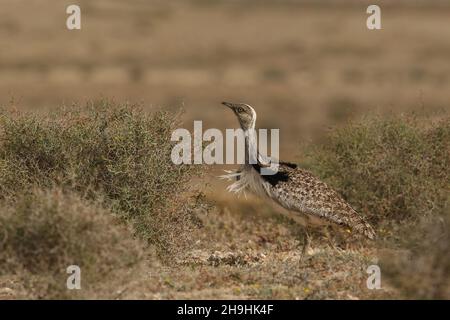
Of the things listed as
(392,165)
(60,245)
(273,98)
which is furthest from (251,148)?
A: (273,98)

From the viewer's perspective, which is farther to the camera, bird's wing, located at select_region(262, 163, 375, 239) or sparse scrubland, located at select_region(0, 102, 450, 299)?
bird's wing, located at select_region(262, 163, 375, 239)

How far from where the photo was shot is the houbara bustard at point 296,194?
10.1 meters

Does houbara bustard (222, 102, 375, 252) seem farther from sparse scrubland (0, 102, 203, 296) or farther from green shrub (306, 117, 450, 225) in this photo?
green shrub (306, 117, 450, 225)

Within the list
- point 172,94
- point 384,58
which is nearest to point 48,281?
point 172,94

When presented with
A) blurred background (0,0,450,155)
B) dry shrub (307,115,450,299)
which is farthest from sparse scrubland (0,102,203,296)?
blurred background (0,0,450,155)

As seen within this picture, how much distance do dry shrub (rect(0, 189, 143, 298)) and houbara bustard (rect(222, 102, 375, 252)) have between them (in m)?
2.25

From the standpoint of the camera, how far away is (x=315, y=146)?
1250cm

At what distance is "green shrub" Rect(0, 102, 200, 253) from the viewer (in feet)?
32.0

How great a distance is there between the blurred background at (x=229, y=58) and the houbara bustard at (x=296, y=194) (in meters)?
14.6

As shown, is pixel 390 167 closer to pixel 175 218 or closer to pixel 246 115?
pixel 246 115

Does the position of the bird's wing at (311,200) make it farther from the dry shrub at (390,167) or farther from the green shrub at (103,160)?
the green shrub at (103,160)

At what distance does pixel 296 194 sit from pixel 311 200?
0.17 meters
